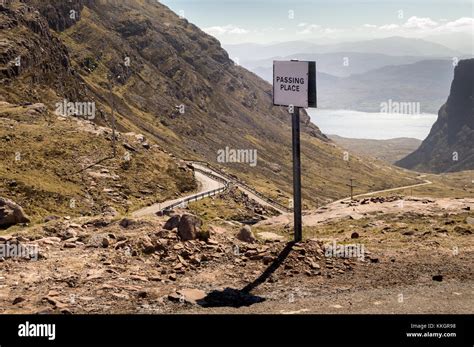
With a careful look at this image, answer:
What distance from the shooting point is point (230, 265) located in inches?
906

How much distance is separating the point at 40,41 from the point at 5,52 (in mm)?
24451

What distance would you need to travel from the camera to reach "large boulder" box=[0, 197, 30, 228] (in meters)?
31.1

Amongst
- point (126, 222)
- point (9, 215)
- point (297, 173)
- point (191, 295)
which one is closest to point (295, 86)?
point (297, 173)

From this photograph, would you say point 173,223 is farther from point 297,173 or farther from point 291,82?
point 291,82

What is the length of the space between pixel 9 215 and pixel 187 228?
14682 millimetres

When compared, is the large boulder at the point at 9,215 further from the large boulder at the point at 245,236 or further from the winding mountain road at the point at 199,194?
the winding mountain road at the point at 199,194

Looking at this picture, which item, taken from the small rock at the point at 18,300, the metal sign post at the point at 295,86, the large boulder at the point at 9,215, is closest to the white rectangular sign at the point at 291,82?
the metal sign post at the point at 295,86

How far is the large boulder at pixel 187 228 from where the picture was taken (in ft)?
81.0

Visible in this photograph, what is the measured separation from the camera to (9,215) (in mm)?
31406
